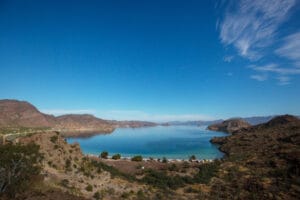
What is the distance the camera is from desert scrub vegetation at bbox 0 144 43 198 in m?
10.7

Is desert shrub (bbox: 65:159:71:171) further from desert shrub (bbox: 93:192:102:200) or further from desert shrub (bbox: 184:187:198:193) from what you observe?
desert shrub (bbox: 184:187:198:193)

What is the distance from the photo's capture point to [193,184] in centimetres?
2470

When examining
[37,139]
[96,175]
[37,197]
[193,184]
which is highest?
[37,139]

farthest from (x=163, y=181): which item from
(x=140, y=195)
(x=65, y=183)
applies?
(x=65, y=183)

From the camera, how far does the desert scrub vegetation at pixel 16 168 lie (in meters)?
10.7

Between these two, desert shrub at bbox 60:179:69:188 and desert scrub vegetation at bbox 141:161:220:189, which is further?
desert scrub vegetation at bbox 141:161:220:189

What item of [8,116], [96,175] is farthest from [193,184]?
[8,116]

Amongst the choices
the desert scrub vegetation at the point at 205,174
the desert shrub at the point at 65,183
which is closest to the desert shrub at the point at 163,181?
the desert scrub vegetation at the point at 205,174

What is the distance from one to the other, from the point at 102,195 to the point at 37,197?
7.27m

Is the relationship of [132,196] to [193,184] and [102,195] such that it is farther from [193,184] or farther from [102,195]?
[193,184]

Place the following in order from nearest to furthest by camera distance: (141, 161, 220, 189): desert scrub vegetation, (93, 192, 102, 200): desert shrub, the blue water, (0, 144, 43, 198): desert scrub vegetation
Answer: (0, 144, 43, 198): desert scrub vegetation, (93, 192, 102, 200): desert shrub, (141, 161, 220, 189): desert scrub vegetation, the blue water

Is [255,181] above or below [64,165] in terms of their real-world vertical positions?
below

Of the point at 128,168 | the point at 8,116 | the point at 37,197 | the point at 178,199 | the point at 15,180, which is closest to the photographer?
the point at 37,197

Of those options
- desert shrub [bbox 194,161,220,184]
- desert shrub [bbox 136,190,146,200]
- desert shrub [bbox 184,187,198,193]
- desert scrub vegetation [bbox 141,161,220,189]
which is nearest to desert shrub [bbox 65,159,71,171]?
desert shrub [bbox 136,190,146,200]
